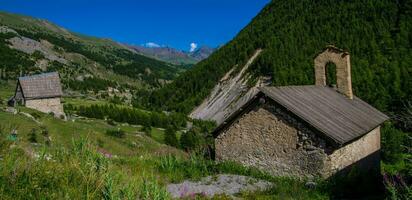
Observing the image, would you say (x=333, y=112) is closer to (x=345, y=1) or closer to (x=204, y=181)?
(x=204, y=181)

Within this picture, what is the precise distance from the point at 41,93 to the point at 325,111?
4194 centimetres

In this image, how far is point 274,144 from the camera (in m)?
19.2

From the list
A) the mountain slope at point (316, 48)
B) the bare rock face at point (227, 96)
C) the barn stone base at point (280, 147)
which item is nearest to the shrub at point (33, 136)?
the barn stone base at point (280, 147)

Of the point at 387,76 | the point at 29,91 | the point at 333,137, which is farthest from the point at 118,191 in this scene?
the point at 387,76

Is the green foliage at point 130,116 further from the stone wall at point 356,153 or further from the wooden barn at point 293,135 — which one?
the wooden barn at point 293,135

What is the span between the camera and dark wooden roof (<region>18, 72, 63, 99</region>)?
176 ft

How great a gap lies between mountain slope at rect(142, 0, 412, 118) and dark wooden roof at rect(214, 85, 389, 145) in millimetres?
47781

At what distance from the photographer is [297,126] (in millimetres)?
18516

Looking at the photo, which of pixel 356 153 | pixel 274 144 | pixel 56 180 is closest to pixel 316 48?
pixel 356 153

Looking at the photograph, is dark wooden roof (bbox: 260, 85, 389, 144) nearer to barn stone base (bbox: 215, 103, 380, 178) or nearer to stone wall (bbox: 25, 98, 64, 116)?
barn stone base (bbox: 215, 103, 380, 178)

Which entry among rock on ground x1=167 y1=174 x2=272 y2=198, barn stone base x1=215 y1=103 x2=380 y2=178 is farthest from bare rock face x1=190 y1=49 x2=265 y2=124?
rock on ground x1=167 y1=174 x2=272 y2=198

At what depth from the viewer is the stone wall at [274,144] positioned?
59.6ft

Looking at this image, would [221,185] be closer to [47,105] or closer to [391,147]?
[391,147]

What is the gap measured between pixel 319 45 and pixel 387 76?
32.7m
